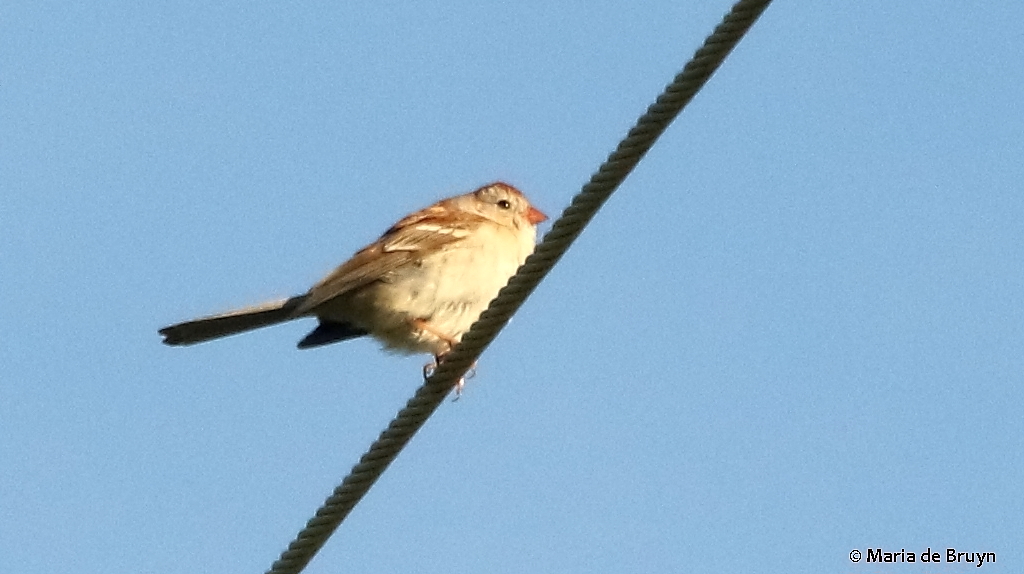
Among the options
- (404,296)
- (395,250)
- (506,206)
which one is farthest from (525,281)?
(506,206)

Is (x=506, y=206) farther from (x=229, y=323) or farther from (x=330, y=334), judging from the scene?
(x=229, y=323)

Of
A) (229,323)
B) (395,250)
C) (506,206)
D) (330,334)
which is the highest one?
(506,206)

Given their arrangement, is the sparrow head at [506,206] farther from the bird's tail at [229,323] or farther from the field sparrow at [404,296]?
the bird's tail at [229,323]

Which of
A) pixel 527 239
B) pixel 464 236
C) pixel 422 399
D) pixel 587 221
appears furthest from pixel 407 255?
pixel 587 221

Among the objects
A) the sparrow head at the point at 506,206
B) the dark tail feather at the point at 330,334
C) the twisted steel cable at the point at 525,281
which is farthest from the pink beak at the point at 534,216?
the twisted steel cable at the point at 525,281

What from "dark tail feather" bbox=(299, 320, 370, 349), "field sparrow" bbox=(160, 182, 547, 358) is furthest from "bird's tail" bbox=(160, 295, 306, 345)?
"dark tail feather" bbox=(299, 320, 370, 349)

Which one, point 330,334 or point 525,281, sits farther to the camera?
point 330,334
